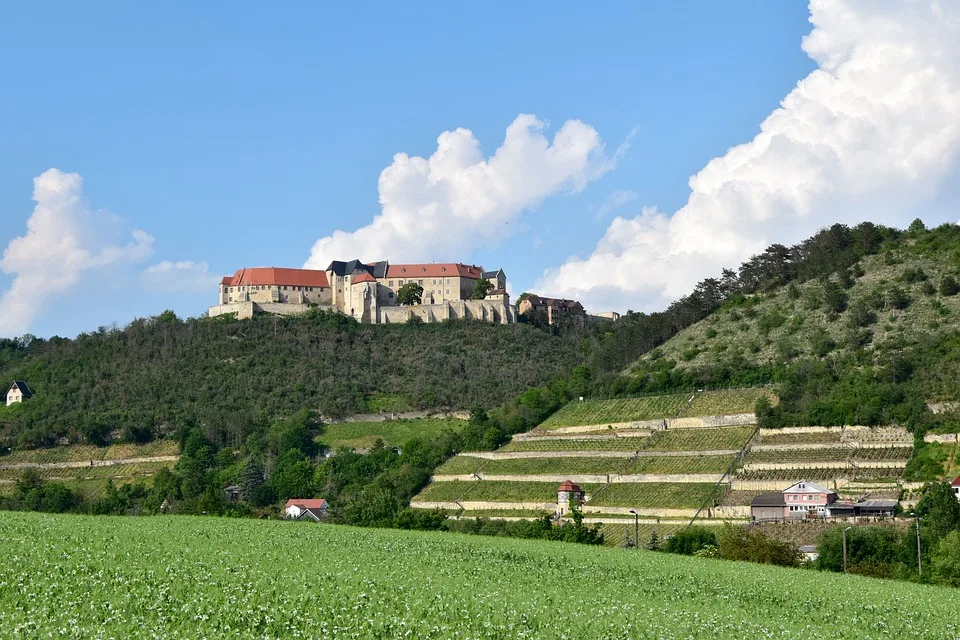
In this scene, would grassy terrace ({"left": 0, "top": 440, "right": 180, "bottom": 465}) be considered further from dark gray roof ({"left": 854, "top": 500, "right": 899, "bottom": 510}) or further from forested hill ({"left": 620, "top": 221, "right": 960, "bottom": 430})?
dark gray roof ({"left": 854, "top": 500, "right": 899, "bottom": 510})

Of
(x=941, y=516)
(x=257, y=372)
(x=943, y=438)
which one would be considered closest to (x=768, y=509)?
(x=943, y=438)

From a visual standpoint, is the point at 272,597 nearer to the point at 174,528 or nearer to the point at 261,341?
the point at 174,528

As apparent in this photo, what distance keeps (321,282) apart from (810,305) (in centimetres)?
7655

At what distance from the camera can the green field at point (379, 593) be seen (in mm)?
19672

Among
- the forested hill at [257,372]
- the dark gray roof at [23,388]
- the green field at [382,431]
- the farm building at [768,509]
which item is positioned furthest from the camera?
the dark gray roof at [23,388]

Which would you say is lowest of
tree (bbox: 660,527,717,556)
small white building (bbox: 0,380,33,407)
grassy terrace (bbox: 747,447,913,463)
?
tree (bbox: 660,527,717,556)

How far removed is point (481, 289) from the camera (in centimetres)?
16025

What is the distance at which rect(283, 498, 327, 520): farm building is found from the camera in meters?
96.0

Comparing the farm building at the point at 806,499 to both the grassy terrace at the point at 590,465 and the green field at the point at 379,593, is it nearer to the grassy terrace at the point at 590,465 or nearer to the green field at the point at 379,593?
the grassy terrace at the point at 590,465

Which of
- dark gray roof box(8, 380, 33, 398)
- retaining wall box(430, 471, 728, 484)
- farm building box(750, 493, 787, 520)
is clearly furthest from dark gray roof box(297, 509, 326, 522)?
dark gray roof box(8, 380, 33, 398)

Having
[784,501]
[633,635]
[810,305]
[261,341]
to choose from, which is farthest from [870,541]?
[261,341]

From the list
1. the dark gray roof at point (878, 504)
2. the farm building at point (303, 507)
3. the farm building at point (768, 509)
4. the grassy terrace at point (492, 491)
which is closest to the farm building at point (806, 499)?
the farm building at point (768, 509)

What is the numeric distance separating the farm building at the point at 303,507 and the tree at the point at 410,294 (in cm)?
6060

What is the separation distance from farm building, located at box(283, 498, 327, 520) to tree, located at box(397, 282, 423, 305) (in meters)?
60.6
